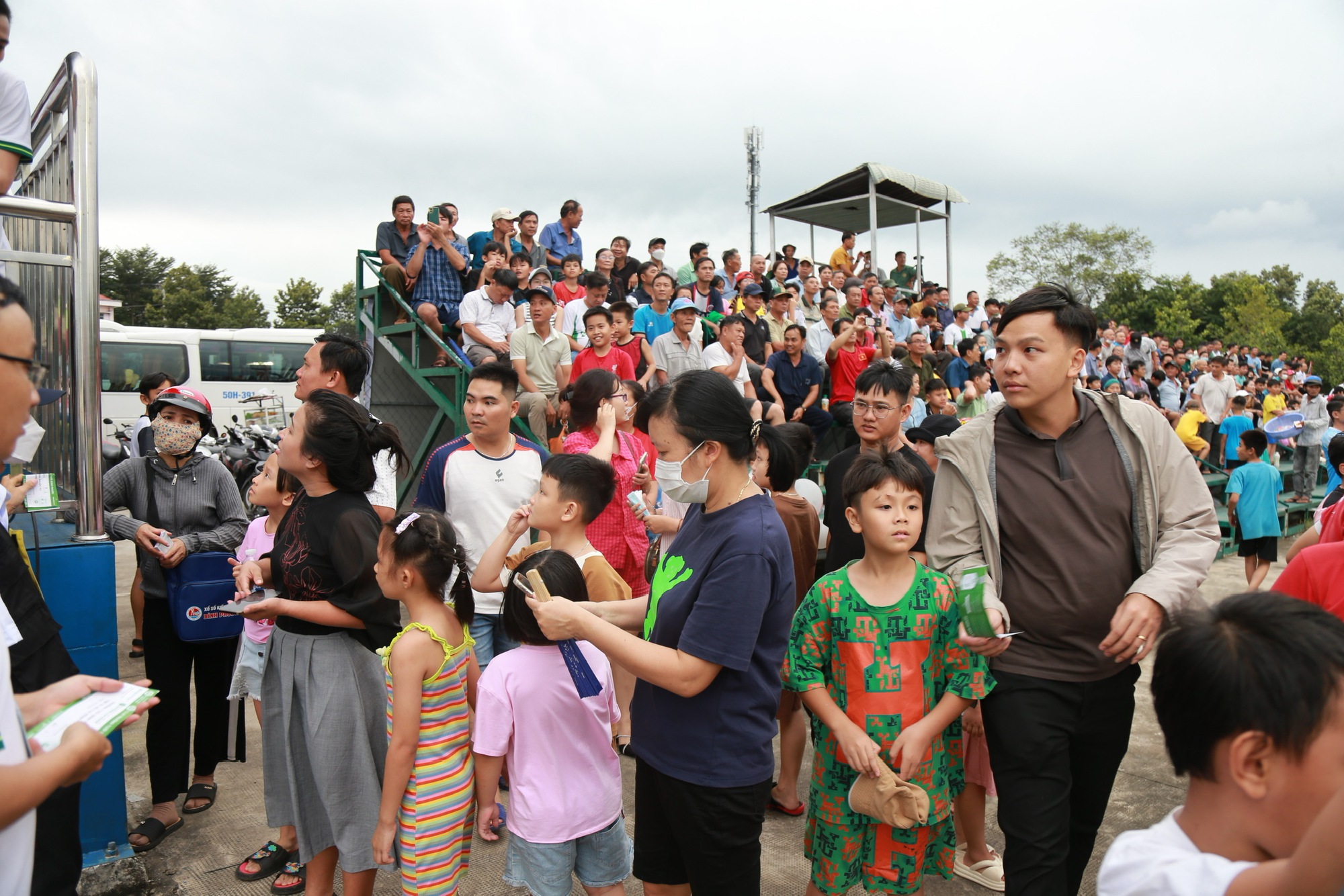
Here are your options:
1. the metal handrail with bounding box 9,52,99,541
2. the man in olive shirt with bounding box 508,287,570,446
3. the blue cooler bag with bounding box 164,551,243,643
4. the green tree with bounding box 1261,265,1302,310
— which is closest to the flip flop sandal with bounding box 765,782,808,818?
the blue cooler bag with bounding box 164,551,243,643

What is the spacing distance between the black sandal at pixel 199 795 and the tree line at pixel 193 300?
115ft

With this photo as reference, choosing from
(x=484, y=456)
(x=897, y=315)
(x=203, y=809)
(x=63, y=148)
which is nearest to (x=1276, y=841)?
(x=484, y=456)

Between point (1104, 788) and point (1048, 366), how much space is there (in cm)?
129

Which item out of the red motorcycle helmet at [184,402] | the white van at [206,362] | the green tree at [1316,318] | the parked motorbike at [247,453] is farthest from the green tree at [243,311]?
the green tree at [1316,318]

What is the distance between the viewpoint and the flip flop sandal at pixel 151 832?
3270 mm

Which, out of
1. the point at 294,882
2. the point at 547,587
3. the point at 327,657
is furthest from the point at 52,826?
the point at 294,882

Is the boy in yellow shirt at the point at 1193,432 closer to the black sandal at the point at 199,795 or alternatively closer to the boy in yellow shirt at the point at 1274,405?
the boy in yellow shirt at the point at 1274,405

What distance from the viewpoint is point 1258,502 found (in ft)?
27.3

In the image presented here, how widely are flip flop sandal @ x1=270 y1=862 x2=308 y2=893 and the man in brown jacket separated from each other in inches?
97.1

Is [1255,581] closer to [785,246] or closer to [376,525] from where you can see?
[785,246]

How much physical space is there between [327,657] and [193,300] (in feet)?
132

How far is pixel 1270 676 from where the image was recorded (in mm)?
1172

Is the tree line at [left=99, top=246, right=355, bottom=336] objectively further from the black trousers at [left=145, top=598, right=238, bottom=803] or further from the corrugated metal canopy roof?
the black trousers at [left=145, top=598, right=238, bottom=803]

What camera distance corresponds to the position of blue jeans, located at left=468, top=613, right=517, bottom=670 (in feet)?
11.8
